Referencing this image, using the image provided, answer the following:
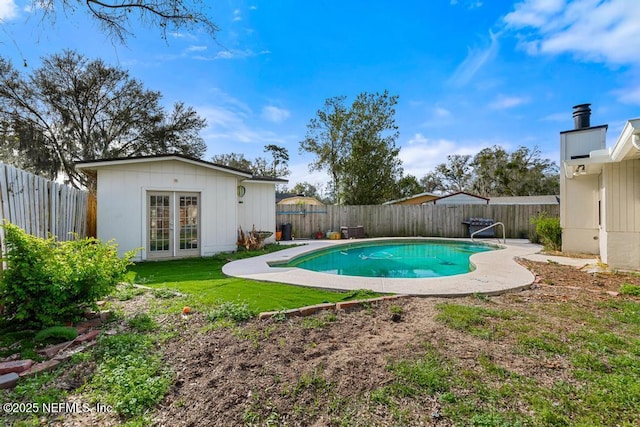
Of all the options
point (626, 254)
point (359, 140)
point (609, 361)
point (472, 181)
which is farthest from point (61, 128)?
point (472, 181)

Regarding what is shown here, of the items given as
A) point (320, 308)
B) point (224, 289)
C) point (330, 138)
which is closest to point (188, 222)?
point (224, 289)

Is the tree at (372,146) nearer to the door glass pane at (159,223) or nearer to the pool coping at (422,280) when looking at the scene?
the pool coping at (422,280)

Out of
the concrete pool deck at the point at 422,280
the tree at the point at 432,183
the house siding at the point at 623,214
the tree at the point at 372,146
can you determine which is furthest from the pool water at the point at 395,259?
the tree at the point at 432,183

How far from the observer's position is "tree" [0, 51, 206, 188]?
15.4 meters

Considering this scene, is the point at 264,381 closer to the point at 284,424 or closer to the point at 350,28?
the point at 284,424

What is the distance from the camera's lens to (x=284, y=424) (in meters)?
1.81

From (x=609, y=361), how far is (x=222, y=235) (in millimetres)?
8367

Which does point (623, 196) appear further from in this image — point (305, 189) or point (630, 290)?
point (305, 189)

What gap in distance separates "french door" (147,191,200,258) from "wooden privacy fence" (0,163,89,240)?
1.53 meters

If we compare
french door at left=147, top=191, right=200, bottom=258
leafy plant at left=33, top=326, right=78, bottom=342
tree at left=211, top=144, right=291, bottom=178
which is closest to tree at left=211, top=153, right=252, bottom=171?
tree at left=211, top=144, right=291, bottom=178

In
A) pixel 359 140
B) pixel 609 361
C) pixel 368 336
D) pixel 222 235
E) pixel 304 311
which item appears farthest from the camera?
pixel 359 140

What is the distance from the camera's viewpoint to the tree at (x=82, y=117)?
15391 mm

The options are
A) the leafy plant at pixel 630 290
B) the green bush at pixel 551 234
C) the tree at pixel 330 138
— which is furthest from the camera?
the tree at pixel 330 138

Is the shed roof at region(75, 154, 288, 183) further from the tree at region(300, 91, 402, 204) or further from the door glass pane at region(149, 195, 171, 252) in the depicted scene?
the tree at region(300, 91, 402, 204)
